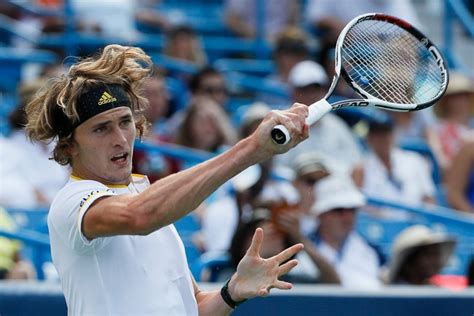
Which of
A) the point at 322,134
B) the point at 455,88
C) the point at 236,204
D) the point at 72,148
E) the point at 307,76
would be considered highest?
the point at 72,148

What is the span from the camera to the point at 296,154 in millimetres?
7641

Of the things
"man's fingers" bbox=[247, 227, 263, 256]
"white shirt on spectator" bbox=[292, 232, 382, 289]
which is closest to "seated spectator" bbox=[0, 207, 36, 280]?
"white shirt on spectator" bbox=[292, 232, 382, 289]

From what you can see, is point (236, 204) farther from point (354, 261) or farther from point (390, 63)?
point (390, 63)

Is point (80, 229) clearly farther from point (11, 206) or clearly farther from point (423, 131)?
point (423, 131)

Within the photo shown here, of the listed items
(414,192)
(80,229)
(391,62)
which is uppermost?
(391,62)

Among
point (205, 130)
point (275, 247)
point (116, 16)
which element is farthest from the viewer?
point (116, 16)

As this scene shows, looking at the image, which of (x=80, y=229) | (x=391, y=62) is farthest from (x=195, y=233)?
(x=80, y=229)

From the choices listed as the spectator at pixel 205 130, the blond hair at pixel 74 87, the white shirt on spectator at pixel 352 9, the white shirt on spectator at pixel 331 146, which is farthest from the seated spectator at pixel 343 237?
the white shirt on spectator at pixel 352 9

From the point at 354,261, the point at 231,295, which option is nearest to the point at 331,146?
the point at 354,261

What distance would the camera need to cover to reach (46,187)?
25.2ft

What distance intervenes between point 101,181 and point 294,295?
1.70 m

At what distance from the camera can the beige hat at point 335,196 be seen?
20.9 feet

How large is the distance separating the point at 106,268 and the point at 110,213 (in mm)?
238

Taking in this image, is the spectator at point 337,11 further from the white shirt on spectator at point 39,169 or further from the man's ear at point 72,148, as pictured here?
the man's ear at point 72,148
